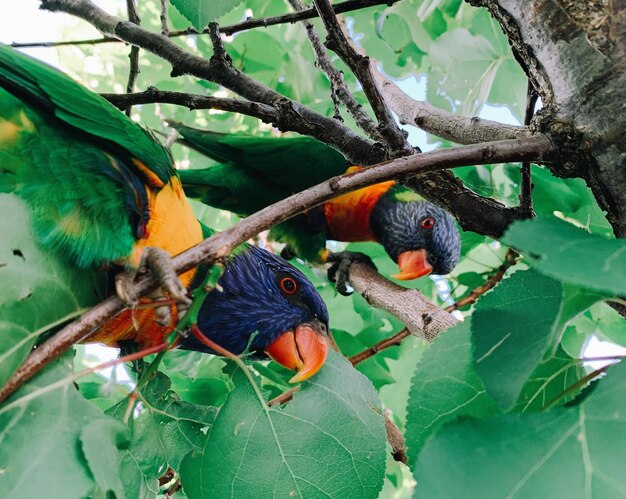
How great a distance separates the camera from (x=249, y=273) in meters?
1.52

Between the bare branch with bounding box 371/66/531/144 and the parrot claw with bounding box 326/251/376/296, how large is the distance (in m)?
0.60

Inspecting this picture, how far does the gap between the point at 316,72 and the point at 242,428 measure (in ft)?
5.96

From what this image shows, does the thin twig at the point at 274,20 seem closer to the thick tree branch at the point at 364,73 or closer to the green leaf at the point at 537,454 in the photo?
the thick tree branch at the point at 364,73

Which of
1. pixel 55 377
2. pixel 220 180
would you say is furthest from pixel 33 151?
pixel 220 180

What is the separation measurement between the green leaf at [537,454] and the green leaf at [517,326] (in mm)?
37

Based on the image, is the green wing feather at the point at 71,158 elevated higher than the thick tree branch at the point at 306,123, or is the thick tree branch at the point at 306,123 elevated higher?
the thick tree branch at the point at 306,123

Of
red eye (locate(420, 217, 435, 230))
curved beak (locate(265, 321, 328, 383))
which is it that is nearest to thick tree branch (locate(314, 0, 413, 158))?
curved beak (locate(265, 321, 328, 383))

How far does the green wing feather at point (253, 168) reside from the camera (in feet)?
7.13

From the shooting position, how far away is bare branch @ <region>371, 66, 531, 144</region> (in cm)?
85

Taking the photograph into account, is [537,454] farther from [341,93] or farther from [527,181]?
[341,93]

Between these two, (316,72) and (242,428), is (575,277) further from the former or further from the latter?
(316,72)

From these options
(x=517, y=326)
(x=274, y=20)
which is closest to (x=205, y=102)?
(x=274, y=20)

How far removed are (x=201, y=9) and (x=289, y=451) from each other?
23.3 inches

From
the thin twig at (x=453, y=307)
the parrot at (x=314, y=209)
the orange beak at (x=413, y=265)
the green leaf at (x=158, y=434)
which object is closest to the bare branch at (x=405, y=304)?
the thin twig at (x=453, y=307)
